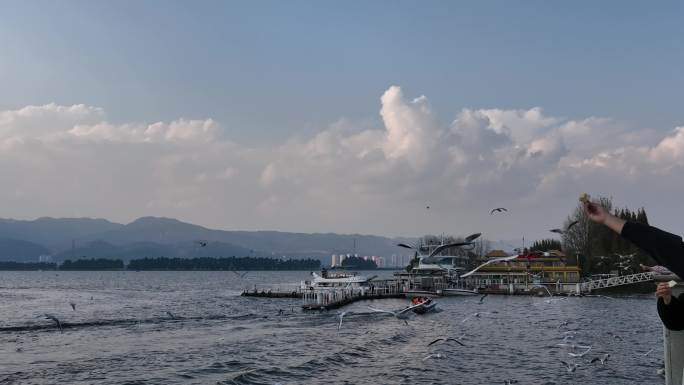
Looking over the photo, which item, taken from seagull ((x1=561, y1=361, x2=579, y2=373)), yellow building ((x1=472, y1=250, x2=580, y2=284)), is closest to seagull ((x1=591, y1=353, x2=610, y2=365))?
seagull ((x1=561, y1=361, x2=579, y2=373))

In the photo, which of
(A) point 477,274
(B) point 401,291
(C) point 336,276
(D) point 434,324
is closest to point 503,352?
(D) point 434,324

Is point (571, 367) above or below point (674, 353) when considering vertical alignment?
below

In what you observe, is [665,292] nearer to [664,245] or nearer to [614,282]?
[664,245]

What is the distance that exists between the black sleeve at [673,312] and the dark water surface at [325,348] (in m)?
22.5

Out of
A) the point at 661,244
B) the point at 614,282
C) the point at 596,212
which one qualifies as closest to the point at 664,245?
the point at 661,244

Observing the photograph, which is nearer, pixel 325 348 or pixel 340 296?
pixel 325 348

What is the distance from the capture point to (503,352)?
34.7m

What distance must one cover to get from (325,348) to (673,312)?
33.1m

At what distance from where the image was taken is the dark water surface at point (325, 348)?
92.6ft

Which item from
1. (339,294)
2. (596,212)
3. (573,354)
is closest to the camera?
(596,212)

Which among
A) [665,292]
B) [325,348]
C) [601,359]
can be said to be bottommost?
[325,348]

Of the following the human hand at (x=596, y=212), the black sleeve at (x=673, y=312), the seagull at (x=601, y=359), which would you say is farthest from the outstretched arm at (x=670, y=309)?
the seagull at (x=601, y=359)

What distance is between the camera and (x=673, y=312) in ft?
16.9

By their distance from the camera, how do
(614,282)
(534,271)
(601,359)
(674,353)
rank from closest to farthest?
(674,353) → (601,359) → (614,282) → (534,271)
